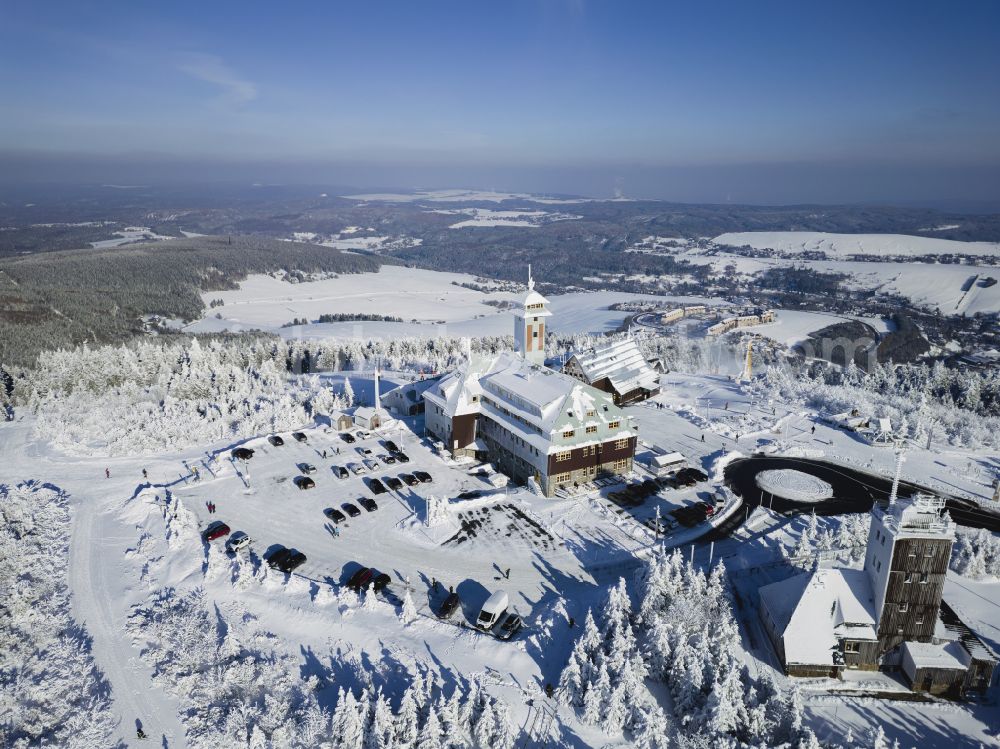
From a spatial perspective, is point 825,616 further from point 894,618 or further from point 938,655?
point 938,655

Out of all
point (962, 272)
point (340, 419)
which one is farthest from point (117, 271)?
point (962, 272)

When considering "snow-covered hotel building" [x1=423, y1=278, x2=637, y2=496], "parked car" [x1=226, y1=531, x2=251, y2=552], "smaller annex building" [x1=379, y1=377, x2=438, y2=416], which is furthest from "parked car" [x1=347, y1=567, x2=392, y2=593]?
"smaller annex building" [x1=379, y1=377, x2=438, y2=416]

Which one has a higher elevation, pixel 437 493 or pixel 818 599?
pixel 818 599

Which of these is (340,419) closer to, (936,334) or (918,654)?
(918,654)

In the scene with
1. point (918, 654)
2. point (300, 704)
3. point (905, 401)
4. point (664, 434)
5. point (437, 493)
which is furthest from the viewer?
point (905, 401)

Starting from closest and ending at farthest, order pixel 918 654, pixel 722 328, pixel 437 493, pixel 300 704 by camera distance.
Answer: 1. pixel 300 704
2. pixel 918 654
3. pixel 437 493
4. pixel 722 328

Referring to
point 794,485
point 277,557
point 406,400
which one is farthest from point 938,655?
point 406,400
